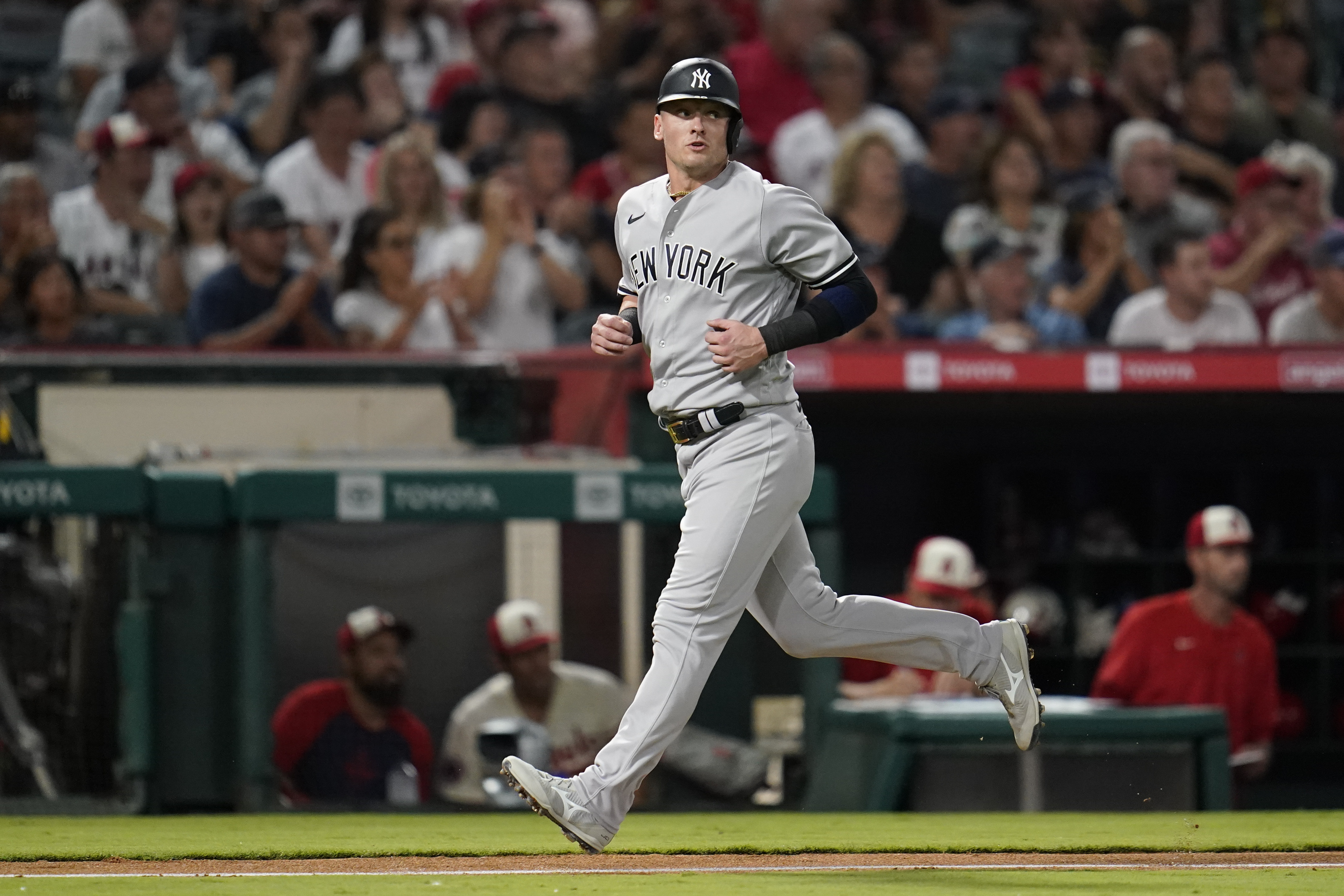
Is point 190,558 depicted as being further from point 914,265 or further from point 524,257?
point 914,265

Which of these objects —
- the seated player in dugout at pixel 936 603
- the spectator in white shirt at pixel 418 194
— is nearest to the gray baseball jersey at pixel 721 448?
the seated player in dugout at pixel 936 603

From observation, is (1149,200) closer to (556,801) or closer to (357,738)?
(357,738)

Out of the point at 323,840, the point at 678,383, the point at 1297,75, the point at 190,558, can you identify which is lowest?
the point at 323,840

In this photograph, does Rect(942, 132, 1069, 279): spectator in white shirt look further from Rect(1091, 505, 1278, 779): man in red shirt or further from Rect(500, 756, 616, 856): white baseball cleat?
Rect(500, 756, 616, 856): white baseball cleat

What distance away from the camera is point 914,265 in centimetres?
902

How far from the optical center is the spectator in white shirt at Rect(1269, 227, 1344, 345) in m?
8.76

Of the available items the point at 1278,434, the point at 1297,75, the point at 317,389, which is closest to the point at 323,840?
the point at 317,389

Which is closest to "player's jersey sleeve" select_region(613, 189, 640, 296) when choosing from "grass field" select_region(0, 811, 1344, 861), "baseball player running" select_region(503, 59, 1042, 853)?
"baseball player running" select_region(503, 59, 1042, 853)

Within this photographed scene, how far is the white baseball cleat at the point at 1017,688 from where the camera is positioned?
468cm

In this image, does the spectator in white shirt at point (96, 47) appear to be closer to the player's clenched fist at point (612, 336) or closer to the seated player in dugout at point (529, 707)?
the seated player in dugout at point (529, 707)

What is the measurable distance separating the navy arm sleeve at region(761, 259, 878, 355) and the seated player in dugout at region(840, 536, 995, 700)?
2.76 metres

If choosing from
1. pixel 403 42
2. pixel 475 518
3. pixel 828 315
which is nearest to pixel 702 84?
pixel 828 315

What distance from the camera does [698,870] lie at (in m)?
4.41

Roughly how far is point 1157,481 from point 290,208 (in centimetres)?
415
